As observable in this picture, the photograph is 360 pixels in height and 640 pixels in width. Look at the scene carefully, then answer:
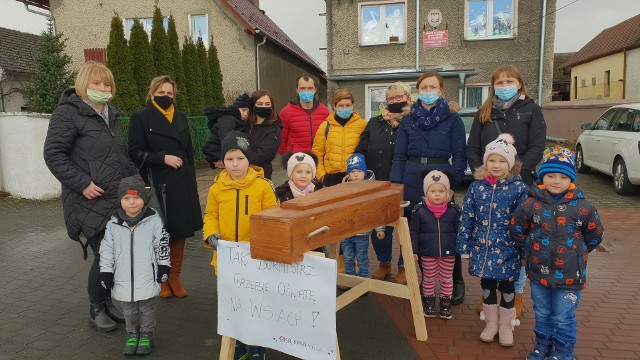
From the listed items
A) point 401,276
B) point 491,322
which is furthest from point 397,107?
point 491,322

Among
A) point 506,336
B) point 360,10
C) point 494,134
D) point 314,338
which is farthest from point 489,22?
point 314,338

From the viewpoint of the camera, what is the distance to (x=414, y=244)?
4000 mm

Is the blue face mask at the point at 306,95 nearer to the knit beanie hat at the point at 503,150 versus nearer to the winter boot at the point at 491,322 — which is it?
the knit beanie hat at the point at 503,150

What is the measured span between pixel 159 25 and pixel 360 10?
6594mm

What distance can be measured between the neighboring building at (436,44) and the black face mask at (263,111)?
11.5m

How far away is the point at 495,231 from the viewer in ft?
11.5

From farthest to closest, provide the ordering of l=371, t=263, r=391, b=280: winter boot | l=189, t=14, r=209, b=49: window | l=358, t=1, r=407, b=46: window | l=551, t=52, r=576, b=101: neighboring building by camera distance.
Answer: l=551, t=52, r=576, b=101: neighboring building
l=189, t=14, r=209, b=49: window
l=358, t=1, r=407, b=46: window
l=371, t=263, r=391, b=280: winter boot

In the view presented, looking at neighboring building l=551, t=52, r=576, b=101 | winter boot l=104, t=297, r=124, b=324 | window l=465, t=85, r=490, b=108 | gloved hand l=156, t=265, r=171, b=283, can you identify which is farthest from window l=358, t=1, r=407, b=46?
neighboring building l=551, t=52, r=576, b=101

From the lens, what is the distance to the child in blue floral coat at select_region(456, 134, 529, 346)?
3488mm

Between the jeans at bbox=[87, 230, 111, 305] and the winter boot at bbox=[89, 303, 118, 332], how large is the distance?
0.05 metres

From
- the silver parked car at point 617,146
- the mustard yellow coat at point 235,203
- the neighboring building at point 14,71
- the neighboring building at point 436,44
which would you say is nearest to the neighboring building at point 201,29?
the neighboring building at point 14,71

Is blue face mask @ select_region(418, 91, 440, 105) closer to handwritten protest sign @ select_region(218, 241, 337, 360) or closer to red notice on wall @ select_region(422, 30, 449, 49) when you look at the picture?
handwritten protest sign @ select_region(218, 241, 337, 360)

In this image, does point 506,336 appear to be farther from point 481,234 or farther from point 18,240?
point 18,240

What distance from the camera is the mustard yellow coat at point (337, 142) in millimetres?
4656
